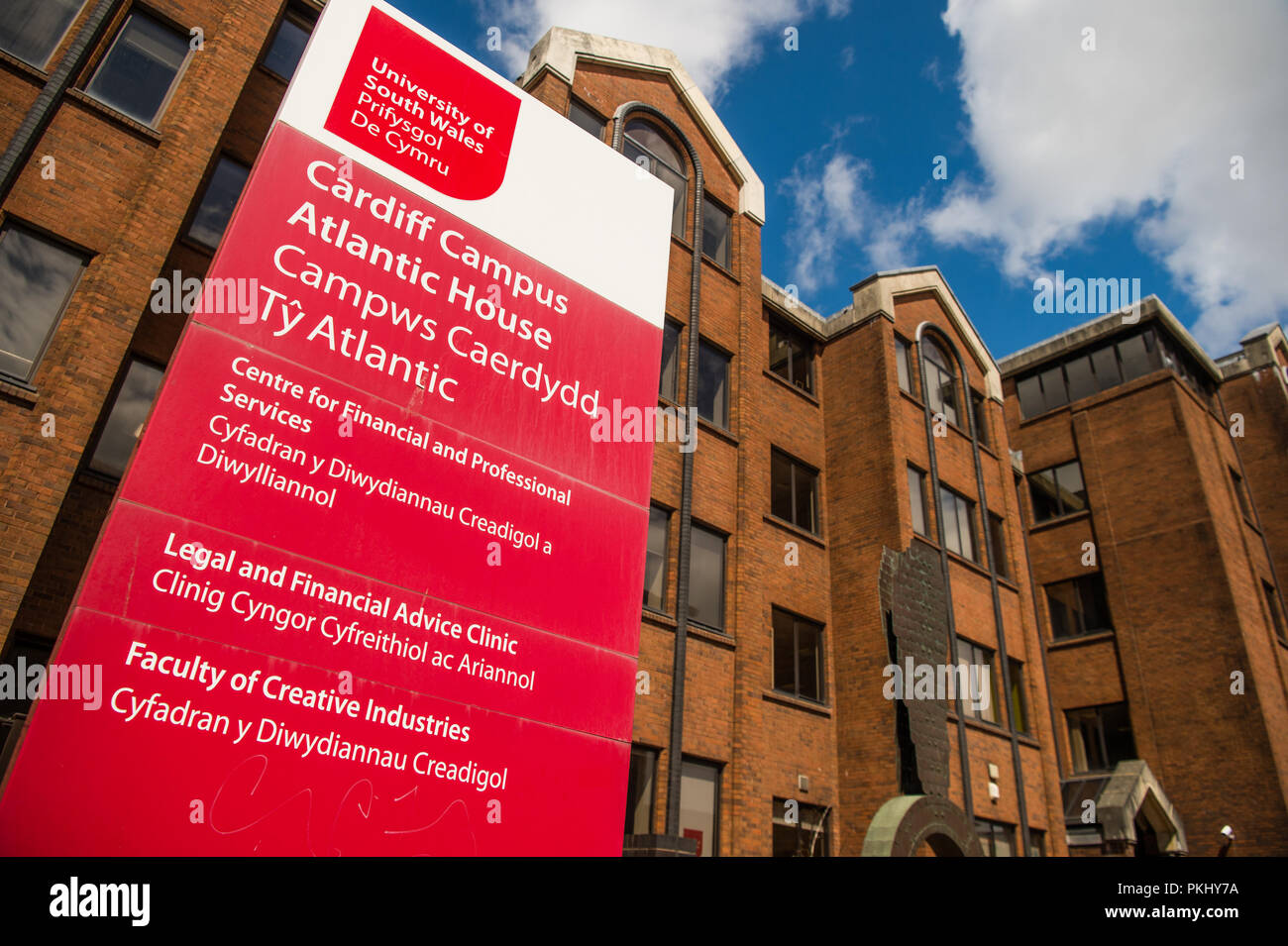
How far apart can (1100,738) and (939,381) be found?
36.9 ft

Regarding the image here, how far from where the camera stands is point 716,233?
18.0m

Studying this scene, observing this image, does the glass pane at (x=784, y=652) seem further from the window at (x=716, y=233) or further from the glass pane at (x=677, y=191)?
the glass pane at (x=677, y=191)

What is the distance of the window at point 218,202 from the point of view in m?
11.2

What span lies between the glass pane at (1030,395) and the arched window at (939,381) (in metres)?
8.47

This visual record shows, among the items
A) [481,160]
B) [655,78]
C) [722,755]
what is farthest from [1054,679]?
[481,160]

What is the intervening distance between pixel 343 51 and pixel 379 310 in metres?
3.40

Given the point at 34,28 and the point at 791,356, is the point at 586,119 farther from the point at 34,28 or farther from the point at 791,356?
the point at 34,28

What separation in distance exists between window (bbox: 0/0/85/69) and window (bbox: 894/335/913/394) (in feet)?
55.5

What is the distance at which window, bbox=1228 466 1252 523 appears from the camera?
27094 millimetres

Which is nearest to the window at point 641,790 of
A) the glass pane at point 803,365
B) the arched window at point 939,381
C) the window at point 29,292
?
the window at point 29,292

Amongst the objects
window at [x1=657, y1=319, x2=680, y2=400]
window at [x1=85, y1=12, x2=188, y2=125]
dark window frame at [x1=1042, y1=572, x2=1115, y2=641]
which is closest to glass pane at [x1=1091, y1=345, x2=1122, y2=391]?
dark window frame at [x1=1042, y1=572, x2=1115, y2=641]

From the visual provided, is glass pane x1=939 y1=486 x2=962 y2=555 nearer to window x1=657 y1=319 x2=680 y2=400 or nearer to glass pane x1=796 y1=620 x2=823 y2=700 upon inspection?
glass pane x1=796 y1=620 x2=823 y2=700
